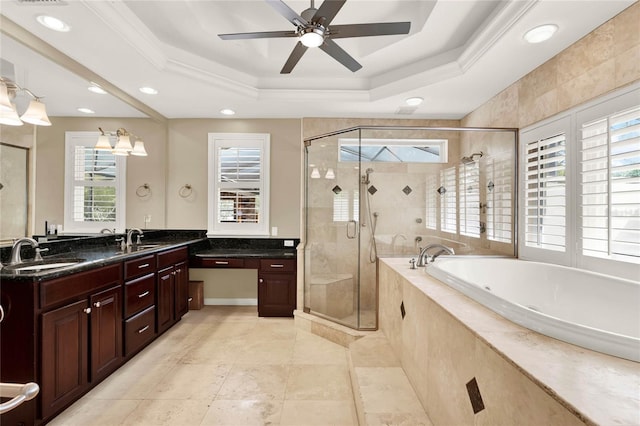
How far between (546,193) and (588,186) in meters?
0.38

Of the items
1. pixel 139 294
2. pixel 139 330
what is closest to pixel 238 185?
pixel 139 294

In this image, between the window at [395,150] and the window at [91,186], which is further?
the window at [395,150]

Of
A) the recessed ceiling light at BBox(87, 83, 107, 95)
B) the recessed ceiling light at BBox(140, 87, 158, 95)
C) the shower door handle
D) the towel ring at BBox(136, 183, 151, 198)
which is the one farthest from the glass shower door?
the recessed ceiling light at BBox(87, 83, 107, 95)

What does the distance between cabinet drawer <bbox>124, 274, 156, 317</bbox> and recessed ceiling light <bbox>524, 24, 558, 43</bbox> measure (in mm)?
3564

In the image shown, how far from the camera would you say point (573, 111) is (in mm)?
2104

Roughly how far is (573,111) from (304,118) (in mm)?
2762

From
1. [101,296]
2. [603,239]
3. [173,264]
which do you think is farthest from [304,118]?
[603,239]

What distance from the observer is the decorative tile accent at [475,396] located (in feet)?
3.62

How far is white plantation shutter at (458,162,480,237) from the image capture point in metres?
3.14

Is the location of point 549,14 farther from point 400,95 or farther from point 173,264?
point 173,264

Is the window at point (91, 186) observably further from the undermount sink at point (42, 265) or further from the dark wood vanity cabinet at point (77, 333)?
the dark wood vanity cabinet at point (77, 333)

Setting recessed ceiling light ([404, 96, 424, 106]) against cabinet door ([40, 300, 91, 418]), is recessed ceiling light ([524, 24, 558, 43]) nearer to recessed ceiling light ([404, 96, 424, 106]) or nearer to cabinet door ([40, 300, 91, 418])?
recessed ceiling light ([404, 96, 424, 106])

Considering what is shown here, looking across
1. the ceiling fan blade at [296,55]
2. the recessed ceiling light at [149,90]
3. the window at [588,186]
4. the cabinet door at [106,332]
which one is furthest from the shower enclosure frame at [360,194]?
the cabinet door at [106,332]

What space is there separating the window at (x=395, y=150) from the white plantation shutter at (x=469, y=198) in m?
0.28
